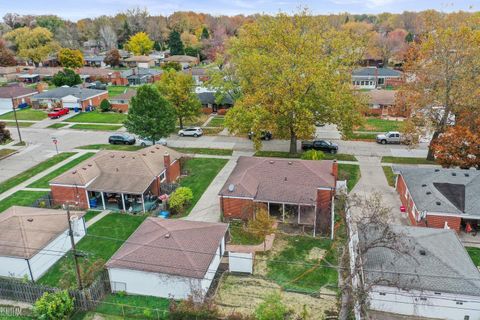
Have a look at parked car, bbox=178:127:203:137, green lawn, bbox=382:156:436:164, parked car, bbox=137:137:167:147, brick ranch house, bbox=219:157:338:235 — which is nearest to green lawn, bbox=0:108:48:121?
parked car, bbox=137:137:167:147

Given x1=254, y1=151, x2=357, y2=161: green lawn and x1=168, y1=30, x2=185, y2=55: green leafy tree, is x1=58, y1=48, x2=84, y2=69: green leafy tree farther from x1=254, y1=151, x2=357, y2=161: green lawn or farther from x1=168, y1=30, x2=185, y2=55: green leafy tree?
x1=254, y1=151, x2=357, y2=161: green lawn

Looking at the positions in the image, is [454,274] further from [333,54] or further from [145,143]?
[145,143]

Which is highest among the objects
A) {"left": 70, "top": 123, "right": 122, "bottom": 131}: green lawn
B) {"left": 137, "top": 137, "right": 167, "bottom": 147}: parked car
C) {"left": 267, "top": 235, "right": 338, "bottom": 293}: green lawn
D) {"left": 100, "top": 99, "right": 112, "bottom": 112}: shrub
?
{"left": 100, "top": 99, "right": 112, "bottom": 112}: shrub

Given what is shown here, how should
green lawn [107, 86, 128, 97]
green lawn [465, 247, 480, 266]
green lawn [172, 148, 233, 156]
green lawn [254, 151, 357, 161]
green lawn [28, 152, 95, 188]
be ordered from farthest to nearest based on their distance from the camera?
green lawn [107, 86, 128, 97], green lawn [172, 148, 233, 156], green lawn [254, 151, 357, 161], green lawn [28, 152, 95, 188], green lawn [465, 247, 480, 266]

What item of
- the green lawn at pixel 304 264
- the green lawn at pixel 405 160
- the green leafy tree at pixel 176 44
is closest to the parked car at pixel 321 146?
the green lawn at pixel 405 160

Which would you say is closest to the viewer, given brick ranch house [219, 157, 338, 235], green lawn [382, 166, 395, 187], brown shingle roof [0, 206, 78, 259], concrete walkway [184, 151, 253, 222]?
brown shingle roof [0, 206, 78, 259]

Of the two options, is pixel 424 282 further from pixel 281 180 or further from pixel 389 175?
pixel 389 175

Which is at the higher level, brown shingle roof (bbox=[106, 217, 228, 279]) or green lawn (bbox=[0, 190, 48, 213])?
brown shingle roof (bbox=[106, 217, 228, 279])

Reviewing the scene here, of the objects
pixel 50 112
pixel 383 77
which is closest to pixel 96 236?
pixel 50 112
